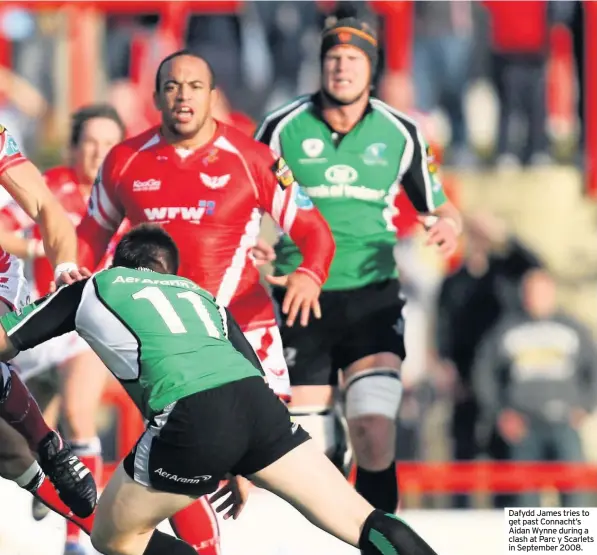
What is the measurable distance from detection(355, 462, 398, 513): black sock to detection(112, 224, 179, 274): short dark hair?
1.80 meters

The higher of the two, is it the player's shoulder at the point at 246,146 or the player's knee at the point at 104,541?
the player's shoulder at the point at 246,146

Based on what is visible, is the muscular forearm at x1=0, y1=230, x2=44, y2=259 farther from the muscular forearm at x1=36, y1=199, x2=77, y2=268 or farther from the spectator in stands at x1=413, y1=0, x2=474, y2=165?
the spectator in stands at x1=413, y1=0, x2=474, y2=165

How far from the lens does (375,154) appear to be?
7.49 m

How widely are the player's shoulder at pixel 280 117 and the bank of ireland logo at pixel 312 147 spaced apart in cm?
16

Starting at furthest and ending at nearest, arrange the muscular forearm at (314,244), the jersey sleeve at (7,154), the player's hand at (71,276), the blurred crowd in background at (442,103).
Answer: the blurred crowd in background at (442,103), the muscular forearm at (314,244), the jersey sleeve at (7,154), the player's hand at (71,276)

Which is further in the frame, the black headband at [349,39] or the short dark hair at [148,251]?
the black headband at [349,39]

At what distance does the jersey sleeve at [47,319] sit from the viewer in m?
5.79

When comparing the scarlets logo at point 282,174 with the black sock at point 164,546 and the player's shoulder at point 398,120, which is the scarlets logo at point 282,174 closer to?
the player's shoulder at point 398,120

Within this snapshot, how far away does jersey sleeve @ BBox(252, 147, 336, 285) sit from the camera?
6.89 metres

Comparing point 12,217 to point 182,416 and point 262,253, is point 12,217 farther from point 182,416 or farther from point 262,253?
point 182,416

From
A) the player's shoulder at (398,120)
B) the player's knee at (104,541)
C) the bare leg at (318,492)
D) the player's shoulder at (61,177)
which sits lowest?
the player's knee at (104,541)

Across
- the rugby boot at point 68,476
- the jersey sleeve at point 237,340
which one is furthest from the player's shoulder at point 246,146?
the rugby boot at point 68,476

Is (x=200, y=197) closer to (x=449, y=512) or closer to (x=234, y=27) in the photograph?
(x=449, y=512)

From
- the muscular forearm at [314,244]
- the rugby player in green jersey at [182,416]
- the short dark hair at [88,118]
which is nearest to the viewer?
the rugby player in green jersey at [182,416]
